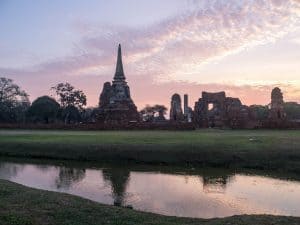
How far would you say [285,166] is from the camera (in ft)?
76.4

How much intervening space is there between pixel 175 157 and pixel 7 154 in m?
12.7

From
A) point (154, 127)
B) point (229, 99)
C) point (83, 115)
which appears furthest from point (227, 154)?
point (83, 115)

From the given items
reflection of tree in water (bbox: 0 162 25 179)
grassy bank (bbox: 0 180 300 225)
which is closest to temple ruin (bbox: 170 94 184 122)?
reflection of tree in water (bbox: 0 162 25 179)

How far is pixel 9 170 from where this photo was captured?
24.5 meters

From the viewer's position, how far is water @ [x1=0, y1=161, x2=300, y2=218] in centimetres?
1523

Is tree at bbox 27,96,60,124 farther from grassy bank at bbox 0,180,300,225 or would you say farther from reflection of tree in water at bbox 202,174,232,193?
grassy bank at bbox 0,180,300,225

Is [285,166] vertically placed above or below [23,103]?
below

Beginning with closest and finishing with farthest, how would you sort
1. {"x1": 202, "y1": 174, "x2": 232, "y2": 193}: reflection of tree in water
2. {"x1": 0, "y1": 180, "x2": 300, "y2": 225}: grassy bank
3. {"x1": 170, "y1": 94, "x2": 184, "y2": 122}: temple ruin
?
{"x1": 0, "y1": 180, "x2": 300, "y2": 225}: grassy bank < {"x1": 202, "y1": 174, "x2": 232, "y2": 193}: reflection of tree in water < {"x1": 170, "y1": 94, "x2": 184, "y2": 122}: temple ruin

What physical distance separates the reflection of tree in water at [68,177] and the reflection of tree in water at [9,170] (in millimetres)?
2348

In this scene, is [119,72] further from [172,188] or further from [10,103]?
[172,188]

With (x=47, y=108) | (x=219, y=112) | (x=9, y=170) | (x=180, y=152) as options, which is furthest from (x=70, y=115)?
(x=9, y=170)

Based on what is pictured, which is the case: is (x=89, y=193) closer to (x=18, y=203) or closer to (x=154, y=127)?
(x=18, y=203)

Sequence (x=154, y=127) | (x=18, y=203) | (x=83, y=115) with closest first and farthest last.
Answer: (x=18, y=203) → (x=154, y=127) → (x=83, y=115)

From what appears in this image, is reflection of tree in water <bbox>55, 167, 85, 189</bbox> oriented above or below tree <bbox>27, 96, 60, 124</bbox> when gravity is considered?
below
